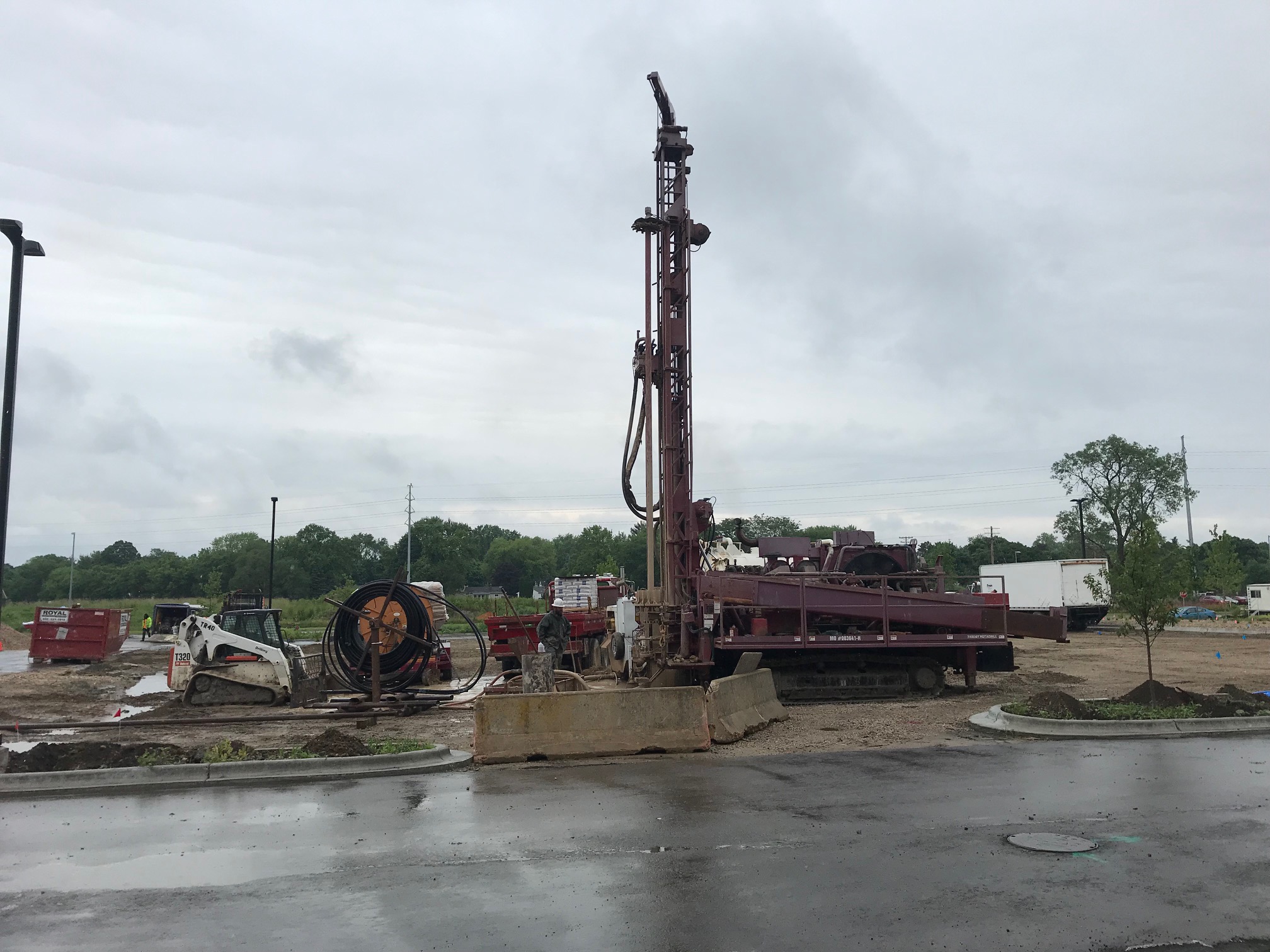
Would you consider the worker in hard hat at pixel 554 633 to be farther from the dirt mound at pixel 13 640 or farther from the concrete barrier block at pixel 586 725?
the dirt mound at pixel 13 640

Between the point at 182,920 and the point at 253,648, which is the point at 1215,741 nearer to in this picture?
the point at 182,920

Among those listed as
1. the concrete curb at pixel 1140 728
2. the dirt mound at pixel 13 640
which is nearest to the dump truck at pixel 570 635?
the concrete curb at pixel 1140 728

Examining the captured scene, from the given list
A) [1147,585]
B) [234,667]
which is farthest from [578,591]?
[1147,585]

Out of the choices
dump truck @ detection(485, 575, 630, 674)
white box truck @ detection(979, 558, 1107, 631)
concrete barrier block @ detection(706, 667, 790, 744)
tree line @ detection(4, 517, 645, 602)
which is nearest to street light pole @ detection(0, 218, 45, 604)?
concrete barrier block @ detection(706, 667, 790, 744)

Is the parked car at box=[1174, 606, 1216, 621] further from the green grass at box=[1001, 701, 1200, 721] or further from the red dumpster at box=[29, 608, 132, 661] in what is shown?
the red dumpster at box=[29, 608, 132, 661]

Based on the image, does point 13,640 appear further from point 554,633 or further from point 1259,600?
point 1259,600

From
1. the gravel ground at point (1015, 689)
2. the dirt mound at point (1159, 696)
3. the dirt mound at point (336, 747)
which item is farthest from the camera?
the dirt mound at point (1159, 696)

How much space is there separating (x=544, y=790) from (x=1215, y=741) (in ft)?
27.9

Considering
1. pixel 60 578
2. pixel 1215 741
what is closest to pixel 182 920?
pixel 1215 741

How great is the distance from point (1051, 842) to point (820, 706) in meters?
9.66

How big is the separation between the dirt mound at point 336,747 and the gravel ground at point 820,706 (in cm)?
141

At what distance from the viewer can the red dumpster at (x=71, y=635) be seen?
31.3 m

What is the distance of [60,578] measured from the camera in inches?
4978

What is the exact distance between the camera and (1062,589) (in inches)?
1884
